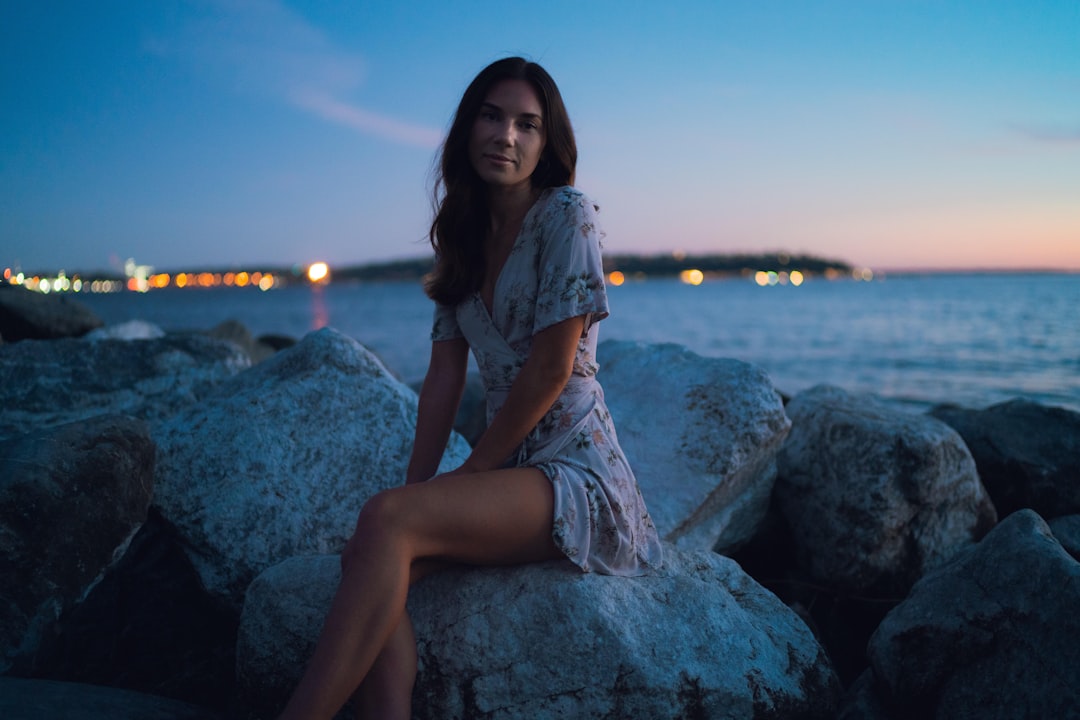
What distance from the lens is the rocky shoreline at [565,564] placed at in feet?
8.83

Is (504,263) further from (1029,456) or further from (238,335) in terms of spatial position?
(238,335)

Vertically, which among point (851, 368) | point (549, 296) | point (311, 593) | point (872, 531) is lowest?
point (851, 368)

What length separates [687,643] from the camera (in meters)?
2.77

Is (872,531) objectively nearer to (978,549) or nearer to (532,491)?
(978,549)

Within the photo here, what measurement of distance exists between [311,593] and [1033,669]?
8.46 feet

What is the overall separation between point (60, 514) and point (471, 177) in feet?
7.51

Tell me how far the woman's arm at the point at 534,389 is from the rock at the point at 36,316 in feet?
28.7

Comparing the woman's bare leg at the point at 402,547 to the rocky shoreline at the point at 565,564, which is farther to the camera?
the rocky shoreline at the point at 565,564

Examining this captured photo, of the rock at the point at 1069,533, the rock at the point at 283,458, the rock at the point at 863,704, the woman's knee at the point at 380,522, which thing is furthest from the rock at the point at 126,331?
the rock at the point at 1069,533

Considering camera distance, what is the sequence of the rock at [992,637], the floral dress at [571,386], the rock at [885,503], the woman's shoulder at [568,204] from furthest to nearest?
the rock at [885,503], the woman's shoulder at [568,204], the floral dress at [571,386], the rock at [992,637]

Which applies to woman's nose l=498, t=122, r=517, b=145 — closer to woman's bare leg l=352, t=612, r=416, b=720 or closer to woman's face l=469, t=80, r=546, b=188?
woman's face l=469, t=80, r=546, b=188

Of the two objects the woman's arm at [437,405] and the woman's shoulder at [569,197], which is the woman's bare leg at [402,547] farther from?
the woman's shoulder at [569,197]

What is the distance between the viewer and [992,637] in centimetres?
280

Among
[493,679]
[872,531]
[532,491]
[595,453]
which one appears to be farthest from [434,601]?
[872,531]
